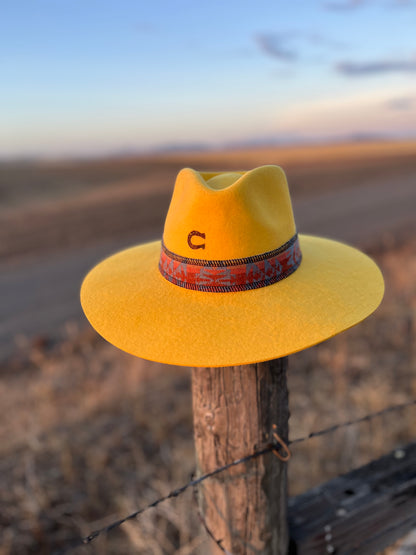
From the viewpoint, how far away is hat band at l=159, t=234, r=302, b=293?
1.20 metres

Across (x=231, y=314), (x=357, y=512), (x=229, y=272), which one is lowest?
(x=357, y=512)

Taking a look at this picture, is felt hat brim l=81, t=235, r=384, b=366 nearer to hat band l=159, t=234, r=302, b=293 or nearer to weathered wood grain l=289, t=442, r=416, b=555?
hat band l=159, t=234, r=302, b=293

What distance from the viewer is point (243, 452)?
135cm

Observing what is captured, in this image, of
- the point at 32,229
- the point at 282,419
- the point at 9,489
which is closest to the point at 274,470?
the point at 282,419

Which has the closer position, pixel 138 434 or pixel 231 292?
pixel 231 292

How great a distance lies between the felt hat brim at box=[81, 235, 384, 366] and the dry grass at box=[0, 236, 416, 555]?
3.30ft

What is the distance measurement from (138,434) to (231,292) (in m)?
2.75

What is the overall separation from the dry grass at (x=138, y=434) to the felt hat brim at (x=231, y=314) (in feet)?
3.30

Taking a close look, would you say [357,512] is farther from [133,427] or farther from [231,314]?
[133,427]

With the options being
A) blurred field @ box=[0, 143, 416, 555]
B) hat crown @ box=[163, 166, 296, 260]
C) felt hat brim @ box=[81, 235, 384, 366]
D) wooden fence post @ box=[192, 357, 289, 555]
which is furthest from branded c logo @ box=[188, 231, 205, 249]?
blurred field @ box=[0, 143, 416, 555]

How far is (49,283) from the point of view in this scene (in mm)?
9281

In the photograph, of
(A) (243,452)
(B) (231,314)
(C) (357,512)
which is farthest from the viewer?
(C) (357,512)

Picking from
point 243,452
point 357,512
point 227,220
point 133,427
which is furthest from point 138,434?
point 227,220

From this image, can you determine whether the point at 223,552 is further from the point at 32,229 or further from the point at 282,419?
the point at 32,229
